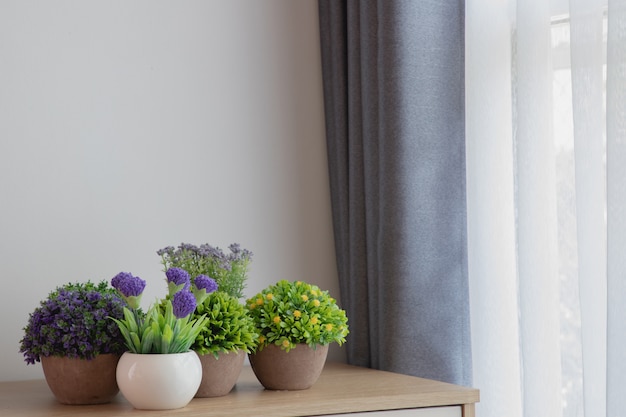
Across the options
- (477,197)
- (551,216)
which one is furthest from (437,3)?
(551,216)

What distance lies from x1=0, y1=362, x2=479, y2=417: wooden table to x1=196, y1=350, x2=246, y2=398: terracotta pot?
1 cm

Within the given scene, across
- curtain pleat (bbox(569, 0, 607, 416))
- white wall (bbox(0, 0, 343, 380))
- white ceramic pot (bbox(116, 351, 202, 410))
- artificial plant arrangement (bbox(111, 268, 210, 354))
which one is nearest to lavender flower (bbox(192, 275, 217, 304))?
artificial plant arrangement (bbox(111, 268, 210, 354))

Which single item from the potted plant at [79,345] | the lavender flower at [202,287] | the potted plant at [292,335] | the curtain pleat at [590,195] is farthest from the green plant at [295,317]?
the curtain pleat at [590,195]

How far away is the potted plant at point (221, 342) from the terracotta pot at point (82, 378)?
0.13 meters

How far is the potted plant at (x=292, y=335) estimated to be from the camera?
133cm

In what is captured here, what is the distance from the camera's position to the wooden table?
1.20m

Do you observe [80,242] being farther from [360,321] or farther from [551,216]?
[551,216]

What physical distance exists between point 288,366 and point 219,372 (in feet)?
0.37

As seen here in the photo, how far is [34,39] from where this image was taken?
1622 mm

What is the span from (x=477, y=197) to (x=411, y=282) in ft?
0.64

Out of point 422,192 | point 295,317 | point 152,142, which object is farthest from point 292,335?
point 152,142

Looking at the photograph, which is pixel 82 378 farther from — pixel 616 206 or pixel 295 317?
pixel 616 206

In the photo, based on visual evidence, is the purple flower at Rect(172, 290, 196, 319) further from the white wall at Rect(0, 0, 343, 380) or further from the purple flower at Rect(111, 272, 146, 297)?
the white wall at Rect(0, 0, 343, 380)

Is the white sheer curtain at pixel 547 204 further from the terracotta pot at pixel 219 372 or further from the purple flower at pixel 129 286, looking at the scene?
the purple flower at pixel 129 286
